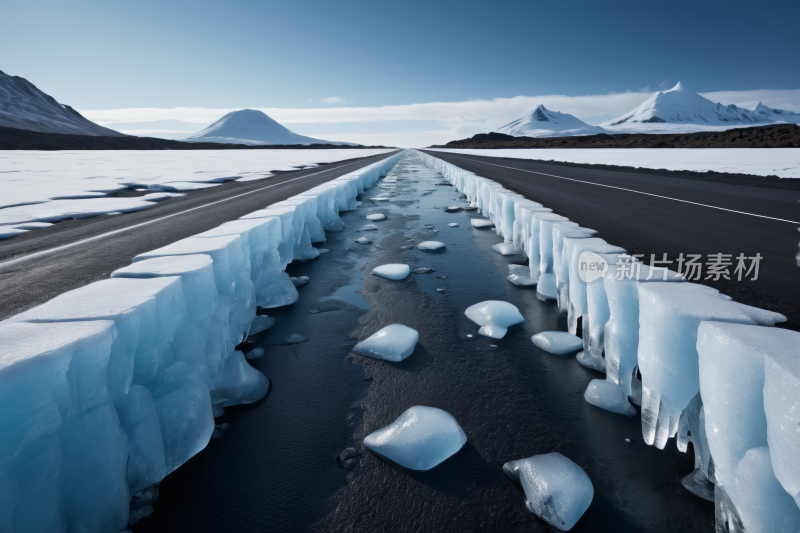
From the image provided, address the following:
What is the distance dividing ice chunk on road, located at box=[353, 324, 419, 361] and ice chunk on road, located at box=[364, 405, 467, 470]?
0.84 m

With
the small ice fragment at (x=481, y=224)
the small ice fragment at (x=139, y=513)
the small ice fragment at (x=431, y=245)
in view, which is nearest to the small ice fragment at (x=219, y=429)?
the small ice fragment at (x=139, y=513)

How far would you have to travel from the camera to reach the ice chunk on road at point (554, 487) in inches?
64.7

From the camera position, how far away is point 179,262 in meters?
2.46

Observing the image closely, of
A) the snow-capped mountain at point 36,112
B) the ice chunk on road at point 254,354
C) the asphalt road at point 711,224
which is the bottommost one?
the ice chunk on road at point 254,354

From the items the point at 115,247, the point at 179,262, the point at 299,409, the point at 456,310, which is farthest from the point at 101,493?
the point at 115,247

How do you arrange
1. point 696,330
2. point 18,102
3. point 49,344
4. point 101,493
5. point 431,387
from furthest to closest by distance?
1. point 18,102
2. point 431,387
3. point 696,330
4. point 101,493
5. point 49,344

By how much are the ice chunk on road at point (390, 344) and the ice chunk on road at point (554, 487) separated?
1.30 m

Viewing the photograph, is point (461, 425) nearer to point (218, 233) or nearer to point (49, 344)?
point (49, 344)

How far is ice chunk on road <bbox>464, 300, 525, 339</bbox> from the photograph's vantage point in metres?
3.36

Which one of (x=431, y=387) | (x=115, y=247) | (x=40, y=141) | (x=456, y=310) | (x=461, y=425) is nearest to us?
(x=461, y=425)

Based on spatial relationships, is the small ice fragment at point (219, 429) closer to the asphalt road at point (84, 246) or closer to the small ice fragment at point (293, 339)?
the small ice fragment at point (293, 339)

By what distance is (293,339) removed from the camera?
3363 millimetres

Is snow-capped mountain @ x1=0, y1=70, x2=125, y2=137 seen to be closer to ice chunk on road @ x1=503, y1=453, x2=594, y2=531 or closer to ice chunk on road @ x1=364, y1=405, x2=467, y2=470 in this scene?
ice chunk on road @ x1=364, y1=405, x2=467, y2=470

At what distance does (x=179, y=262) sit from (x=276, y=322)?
55.6 inches
